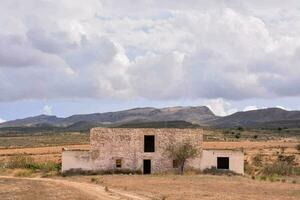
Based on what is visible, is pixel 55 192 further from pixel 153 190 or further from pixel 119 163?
pixel 119 163

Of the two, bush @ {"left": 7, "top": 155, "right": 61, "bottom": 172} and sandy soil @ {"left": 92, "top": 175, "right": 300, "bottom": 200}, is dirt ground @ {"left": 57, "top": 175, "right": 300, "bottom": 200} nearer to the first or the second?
sandy soil @ {"left": 92, "top": 175, "right": 300, "bottom": 200}

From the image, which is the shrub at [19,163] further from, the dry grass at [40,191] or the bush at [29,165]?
the dry grass at [40,191]

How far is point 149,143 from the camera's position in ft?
192

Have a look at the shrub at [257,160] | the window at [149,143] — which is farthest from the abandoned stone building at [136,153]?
the shrub at [257,160]

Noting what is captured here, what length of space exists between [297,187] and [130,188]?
40.2ft

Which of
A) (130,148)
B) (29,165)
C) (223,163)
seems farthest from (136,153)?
(29,165)

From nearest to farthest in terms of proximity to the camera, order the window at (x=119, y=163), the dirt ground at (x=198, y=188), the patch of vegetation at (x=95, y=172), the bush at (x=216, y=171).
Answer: the dirt ground at (x=198, y=188) → the patch of vegetation at (x=95, y=172) → the bush at (x=216, y=171) → the window at (x=119, y=163)

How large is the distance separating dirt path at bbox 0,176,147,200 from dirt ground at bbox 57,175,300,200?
Result: 5.02ft

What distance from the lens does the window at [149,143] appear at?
5812 centimetres

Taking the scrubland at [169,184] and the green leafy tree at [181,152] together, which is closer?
the scrubland at [169,184]

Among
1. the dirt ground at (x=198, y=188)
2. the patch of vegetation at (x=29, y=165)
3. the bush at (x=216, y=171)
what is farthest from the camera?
the patch of vegetation at (x=29, y=165)

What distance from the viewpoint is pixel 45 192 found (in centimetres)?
3828

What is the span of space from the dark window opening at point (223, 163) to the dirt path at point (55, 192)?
57.6ft

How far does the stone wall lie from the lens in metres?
57.4
